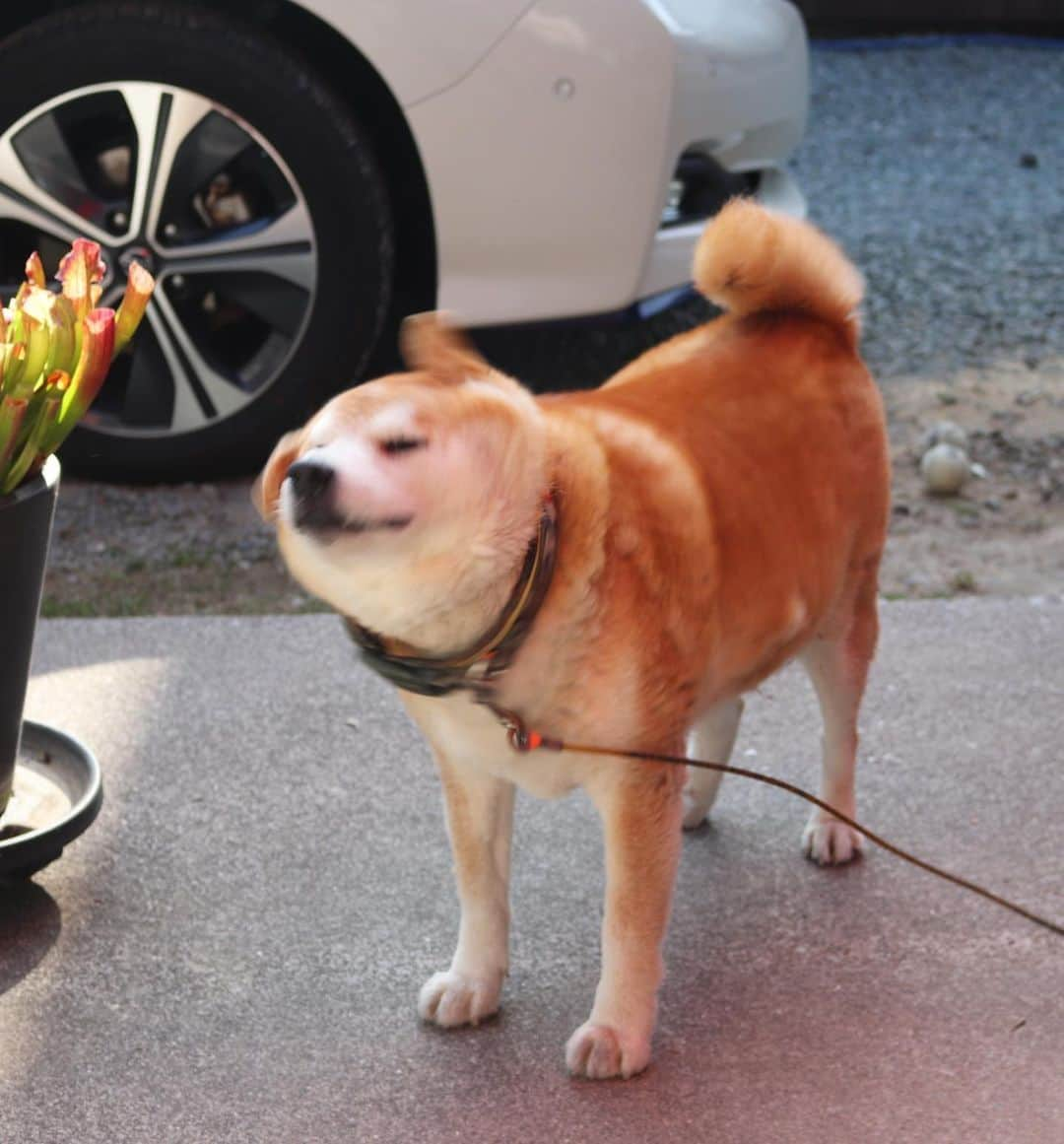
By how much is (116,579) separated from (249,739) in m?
0.90

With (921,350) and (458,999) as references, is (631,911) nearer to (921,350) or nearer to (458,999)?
(458,999)

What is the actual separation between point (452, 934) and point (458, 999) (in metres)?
0.23

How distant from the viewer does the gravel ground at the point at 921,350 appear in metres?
3.81

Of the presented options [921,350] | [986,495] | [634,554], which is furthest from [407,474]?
[921,350]

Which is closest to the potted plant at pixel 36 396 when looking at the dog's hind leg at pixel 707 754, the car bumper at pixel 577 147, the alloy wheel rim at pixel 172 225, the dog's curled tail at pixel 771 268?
the dog's curled tail at pixel 771 268

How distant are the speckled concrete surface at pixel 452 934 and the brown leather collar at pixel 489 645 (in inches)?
22.8

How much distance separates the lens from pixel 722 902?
2553mm

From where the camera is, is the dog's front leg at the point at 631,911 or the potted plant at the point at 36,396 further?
the potted plant at the point at 36,396

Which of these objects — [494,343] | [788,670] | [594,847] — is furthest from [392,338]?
[594,847]

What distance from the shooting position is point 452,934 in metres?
2.46

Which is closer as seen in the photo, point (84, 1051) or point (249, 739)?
point (84, 1051)

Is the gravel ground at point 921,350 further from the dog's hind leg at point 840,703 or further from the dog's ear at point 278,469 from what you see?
the dog's ear at point 278,469

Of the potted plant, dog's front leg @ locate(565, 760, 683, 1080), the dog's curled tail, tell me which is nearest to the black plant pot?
the potted plant

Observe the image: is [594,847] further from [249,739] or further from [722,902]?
[249,739]
